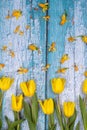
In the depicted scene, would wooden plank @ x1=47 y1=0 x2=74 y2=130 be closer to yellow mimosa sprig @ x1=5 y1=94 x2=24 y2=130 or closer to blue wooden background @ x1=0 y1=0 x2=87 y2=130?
blue wooden background @ x1=0 y1=0 x2=87 y2=130

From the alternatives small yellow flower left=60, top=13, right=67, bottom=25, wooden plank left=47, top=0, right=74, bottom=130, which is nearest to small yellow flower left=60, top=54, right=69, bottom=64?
wooden plank left=47, top=0, right=74, bottom=130

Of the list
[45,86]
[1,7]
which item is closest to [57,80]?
[45,86]

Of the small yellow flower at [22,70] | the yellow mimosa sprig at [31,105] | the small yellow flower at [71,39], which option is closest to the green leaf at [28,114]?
the yellow mimosa sprig at [31,105]

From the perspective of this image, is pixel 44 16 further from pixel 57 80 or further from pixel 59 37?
pixel 57 80

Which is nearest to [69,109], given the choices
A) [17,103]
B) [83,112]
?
[83,112]

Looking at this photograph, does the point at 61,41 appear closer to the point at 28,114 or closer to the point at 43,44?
the point at 43,44
